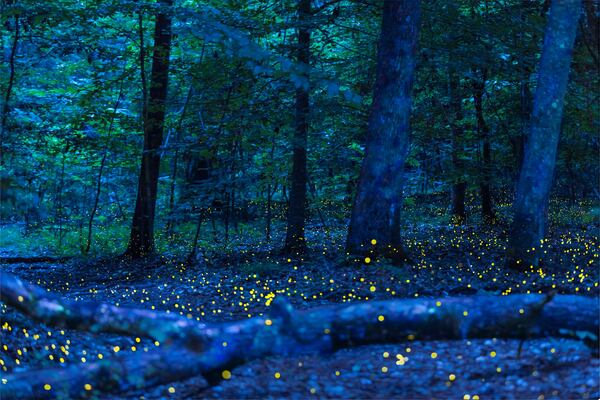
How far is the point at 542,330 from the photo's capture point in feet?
16.1

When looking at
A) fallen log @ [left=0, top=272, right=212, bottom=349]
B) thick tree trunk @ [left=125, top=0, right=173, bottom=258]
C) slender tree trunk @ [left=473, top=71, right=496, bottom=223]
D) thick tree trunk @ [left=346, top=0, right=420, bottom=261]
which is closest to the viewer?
fallen log @ [left=0, top=272, right=212, bottom=349]

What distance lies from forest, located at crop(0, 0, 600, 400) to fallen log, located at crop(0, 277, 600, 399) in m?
0.02

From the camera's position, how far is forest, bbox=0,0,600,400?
4836 mm

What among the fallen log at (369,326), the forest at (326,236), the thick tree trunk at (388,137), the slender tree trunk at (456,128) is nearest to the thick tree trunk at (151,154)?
the forest at (326,236)

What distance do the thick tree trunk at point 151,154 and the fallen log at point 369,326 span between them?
10760 millimetres

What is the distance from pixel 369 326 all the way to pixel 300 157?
844cm

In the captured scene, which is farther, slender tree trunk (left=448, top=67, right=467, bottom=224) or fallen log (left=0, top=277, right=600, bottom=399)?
slender tree trunk (left=448, top=67, right=467, bottom=224)

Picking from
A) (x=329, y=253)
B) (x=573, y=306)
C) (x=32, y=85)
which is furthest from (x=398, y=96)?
(x=32, y=85)

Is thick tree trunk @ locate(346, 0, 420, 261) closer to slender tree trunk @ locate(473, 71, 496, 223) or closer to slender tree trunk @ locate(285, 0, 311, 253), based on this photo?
slender tree trunk @ locate(285, 0, 311, 253)

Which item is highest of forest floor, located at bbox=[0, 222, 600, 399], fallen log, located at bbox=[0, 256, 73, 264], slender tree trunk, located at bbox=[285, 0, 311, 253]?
slender tree trunk, located at bbox=[285, 0, 311, 253]

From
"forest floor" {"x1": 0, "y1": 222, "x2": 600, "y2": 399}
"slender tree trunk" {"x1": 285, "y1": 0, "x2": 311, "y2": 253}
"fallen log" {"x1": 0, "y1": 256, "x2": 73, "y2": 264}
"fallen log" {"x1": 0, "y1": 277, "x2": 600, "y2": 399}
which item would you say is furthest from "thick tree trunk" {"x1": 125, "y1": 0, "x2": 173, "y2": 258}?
"fallen log" {"x1": 0, "y1": 277, "x2": 600, "y2": 399}

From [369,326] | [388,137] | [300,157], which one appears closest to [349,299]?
[388,137]

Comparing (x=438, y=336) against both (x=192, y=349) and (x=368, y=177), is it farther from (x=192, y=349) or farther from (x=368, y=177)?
(x=368, y=177)

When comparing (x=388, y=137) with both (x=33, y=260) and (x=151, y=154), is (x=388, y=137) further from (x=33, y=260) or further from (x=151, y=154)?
(x=33, y=260)
